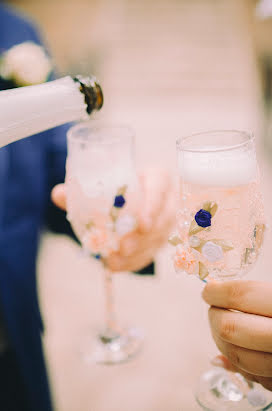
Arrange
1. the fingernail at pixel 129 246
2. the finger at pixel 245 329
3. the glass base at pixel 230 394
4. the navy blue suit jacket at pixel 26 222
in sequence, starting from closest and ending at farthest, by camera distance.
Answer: the finger at pixel 245 329, the glass base at pixel 230 394, the fingernail at pixel 129 246, the navy blue suit jacket at pixel 26 222

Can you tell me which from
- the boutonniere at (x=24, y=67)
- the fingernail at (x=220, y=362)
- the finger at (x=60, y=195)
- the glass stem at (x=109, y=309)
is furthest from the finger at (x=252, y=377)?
the boutonniere at (x=24, y=67)

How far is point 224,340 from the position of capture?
1.45ft

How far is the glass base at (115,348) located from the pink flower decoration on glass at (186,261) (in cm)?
27

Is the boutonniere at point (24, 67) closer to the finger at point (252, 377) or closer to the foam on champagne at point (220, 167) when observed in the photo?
the foam on champagne at point (220, 167)

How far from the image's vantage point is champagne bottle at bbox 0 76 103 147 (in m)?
0.46

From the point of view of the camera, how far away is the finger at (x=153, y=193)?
627 mm

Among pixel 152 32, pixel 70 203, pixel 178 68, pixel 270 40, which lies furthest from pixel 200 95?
pixel 70 203

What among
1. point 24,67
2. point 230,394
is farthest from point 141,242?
point 24,67

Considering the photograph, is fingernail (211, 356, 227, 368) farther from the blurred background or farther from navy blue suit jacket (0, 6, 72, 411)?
navy blue suit jacket (0, 6, 72, 411)

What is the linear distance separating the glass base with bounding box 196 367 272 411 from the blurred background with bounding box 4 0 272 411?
0.02 metres

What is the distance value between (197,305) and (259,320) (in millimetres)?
357

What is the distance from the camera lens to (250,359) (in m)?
0.43

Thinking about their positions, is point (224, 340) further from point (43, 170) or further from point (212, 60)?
point (212, 60)

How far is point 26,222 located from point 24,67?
1.08 feet
